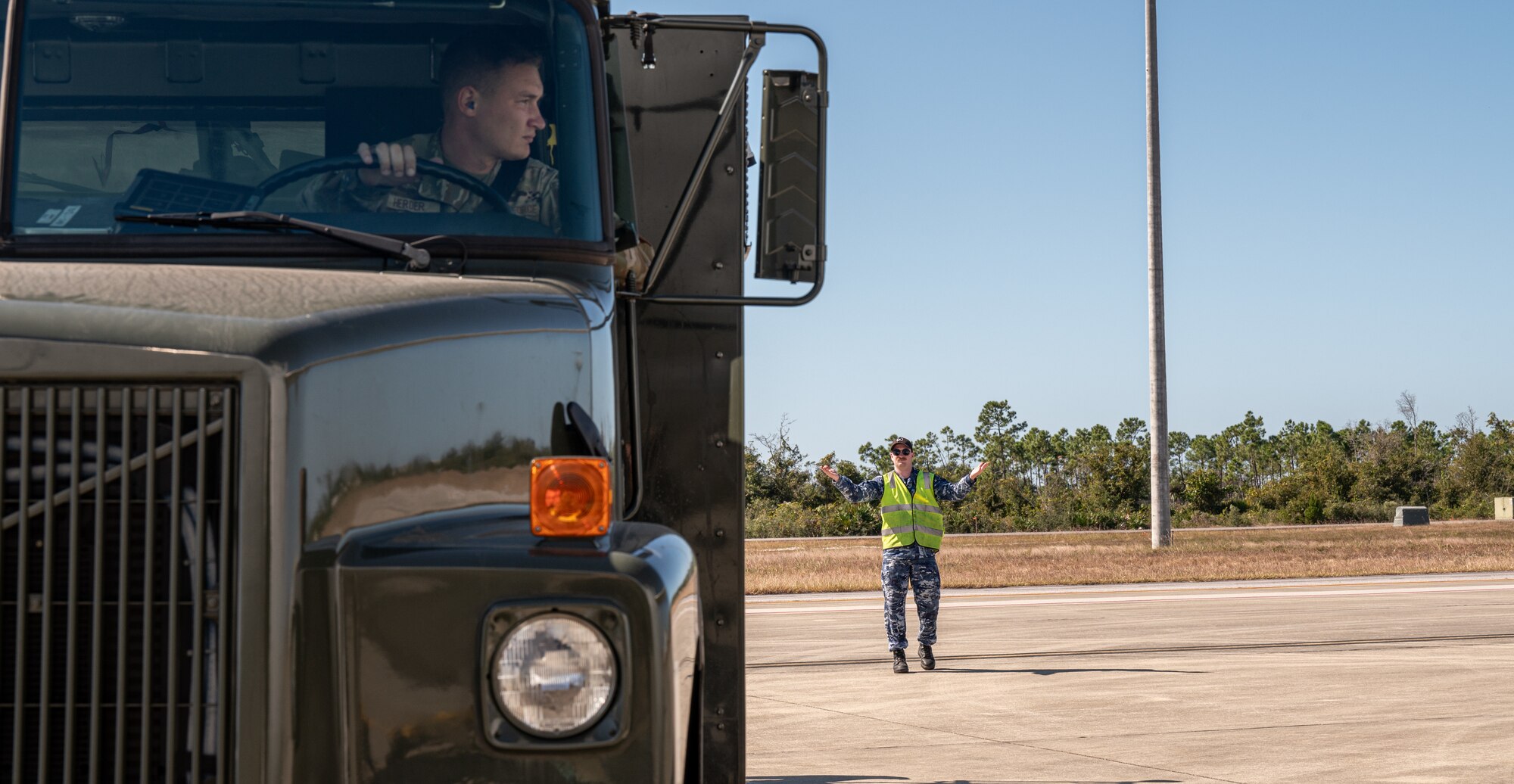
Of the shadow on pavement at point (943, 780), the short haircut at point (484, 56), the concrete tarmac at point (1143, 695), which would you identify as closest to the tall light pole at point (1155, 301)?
the concrete tarmac at point (1143, 695)

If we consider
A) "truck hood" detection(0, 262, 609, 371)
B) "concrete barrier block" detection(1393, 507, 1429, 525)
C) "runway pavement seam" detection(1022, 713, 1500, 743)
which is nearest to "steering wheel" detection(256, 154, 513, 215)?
"truck hood" detection(0, 262, 609, 371)

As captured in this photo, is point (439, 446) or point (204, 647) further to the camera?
point (439, 446)

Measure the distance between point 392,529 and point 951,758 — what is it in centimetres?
639

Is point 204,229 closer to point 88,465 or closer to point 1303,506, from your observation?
point 88,465

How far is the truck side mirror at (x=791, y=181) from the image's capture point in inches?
166

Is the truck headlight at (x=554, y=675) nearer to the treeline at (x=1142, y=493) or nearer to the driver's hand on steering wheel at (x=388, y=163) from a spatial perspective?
the driver's hand on steering wheel at (x=388, y=163)

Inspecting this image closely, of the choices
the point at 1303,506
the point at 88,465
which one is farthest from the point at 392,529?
the point at 1303,506

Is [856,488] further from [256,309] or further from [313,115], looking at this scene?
[256,309]

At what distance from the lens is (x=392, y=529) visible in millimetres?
2584

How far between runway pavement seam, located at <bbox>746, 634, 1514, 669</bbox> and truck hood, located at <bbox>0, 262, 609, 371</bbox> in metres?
10.5

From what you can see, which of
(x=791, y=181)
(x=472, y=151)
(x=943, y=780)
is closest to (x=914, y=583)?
(x=943, y=780)

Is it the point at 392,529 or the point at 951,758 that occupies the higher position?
the point at 392,529

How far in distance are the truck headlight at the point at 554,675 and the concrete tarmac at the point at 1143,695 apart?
220 inches

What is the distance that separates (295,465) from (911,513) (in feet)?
36.0
